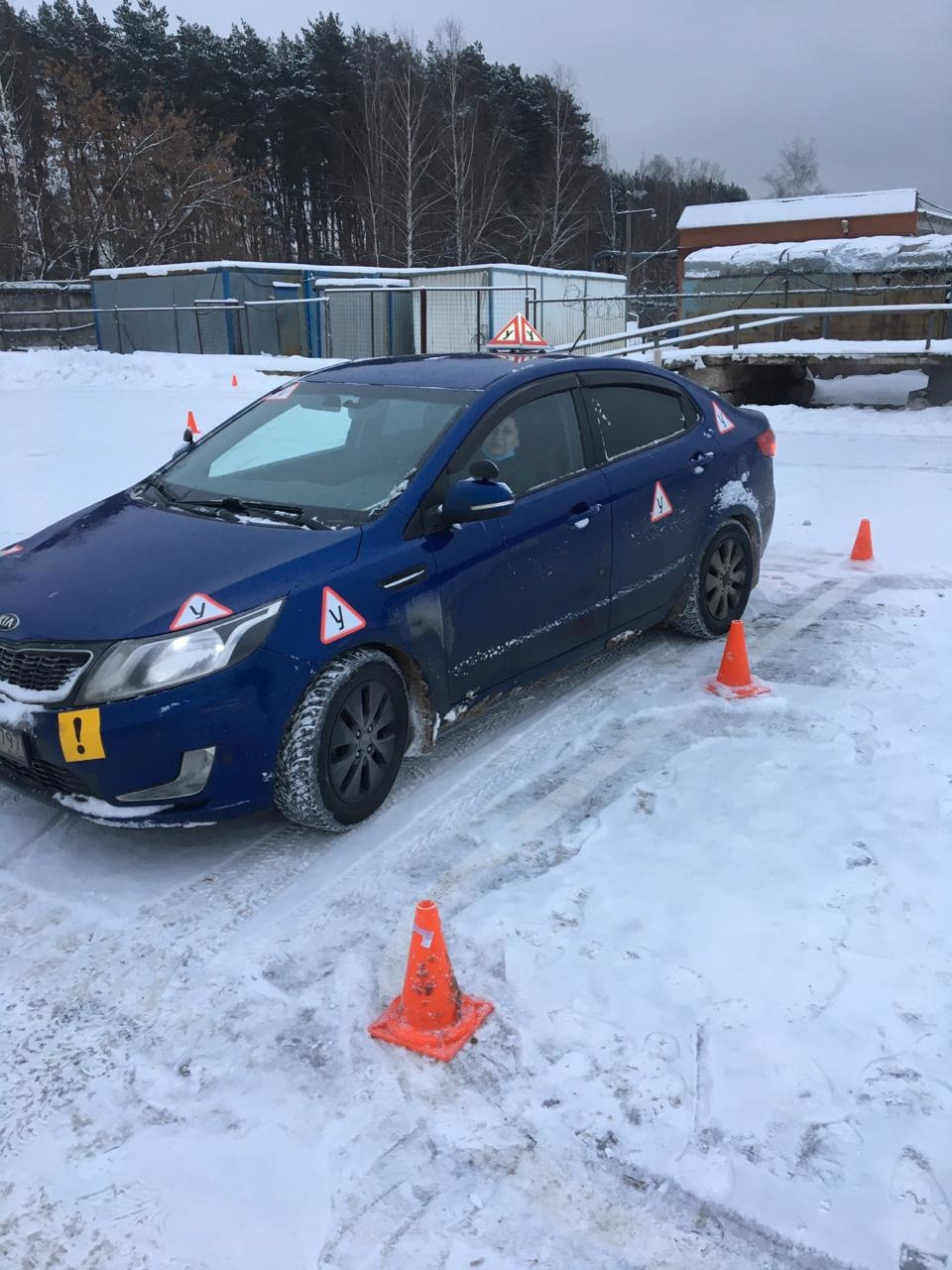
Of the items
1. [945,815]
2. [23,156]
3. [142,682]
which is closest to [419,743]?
[142,682]

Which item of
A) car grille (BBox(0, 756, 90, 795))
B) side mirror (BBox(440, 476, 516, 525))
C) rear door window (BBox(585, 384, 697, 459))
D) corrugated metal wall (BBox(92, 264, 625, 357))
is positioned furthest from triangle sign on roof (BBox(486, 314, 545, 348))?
corrugated metal wall (BBox(92, 264, 625, 357))

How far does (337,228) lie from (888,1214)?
59.9 metres

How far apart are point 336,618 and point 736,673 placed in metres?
2.39

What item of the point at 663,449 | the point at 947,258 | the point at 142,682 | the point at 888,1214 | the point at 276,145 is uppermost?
the point at 276,145

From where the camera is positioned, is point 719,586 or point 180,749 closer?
point 180,749

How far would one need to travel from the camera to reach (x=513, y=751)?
4582mm

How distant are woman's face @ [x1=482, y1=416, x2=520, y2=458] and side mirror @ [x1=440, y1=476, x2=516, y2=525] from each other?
393mm

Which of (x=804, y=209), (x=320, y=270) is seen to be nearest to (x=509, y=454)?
(x=320, y=270)

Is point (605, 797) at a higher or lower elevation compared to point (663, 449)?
lower

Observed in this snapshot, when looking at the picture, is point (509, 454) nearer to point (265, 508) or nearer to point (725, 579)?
point (265, 508)

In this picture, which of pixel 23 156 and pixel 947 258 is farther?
pixel 23 156

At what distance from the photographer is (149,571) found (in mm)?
3693

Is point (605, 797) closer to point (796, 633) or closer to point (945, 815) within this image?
point (945, 815)

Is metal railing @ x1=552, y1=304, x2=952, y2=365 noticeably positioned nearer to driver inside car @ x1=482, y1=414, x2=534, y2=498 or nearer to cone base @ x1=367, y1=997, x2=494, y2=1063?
driver inside car @ x1=482, y1=414, x2=534, y2=498
